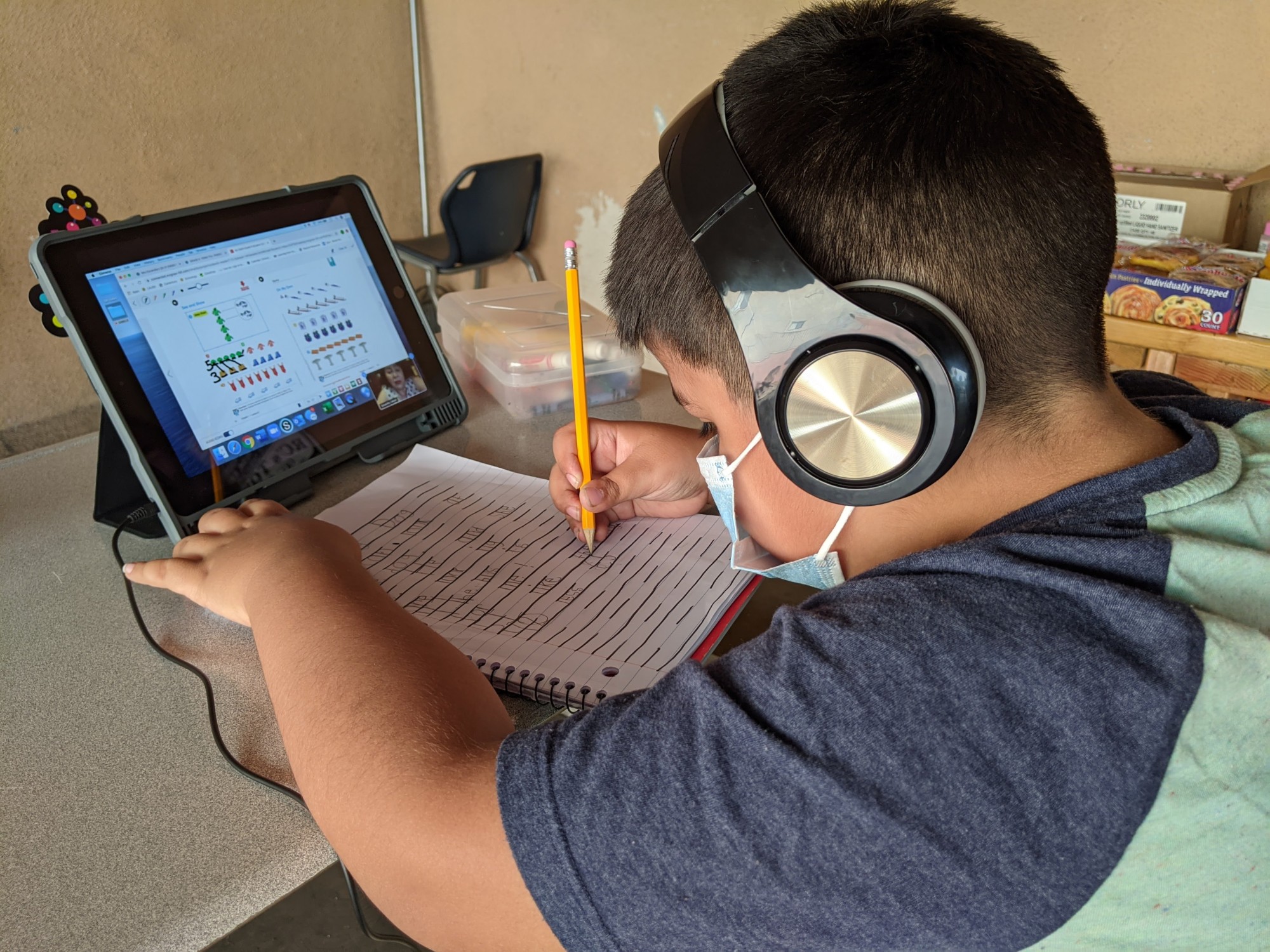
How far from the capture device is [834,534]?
69 centimetres

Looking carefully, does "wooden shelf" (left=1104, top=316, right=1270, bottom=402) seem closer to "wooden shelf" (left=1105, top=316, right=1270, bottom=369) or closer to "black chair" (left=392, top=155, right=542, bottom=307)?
"wooden shelf" (left=1105, top=316, right=1270, bottom=369)

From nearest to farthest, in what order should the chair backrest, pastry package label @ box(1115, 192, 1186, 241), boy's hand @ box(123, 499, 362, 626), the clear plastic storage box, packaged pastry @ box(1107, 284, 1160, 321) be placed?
boy's hand @ box(123, 499, 362, 626) → the clear plastic storage box → packaged pastry @ box(1107, 284, 1160, 321) → pastry package label @ box(1115, 192, 1186, 241) → the chair backrest

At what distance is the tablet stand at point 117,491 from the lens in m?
0.91

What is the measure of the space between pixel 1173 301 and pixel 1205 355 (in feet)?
0.40

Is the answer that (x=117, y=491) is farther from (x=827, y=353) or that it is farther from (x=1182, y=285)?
(x=1182, y=285)

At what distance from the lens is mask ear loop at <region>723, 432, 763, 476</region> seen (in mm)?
692

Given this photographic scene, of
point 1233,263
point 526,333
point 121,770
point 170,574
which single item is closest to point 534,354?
point 526,333

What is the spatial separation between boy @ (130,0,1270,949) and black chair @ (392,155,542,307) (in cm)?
213

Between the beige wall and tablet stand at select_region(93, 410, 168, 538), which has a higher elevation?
the beige wall

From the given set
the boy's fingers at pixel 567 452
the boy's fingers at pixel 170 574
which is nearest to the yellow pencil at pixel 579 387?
the boy's fingers at pixel 567 452

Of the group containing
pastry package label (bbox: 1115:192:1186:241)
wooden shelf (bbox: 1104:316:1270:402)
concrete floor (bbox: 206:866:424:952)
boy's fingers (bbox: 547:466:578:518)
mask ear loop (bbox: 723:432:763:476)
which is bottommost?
concrete floor (bbox: 206:866:424:952)

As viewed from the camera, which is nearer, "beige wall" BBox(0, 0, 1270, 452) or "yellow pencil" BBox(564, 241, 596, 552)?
"yellow pencil" BBox(564, 241, 596, 552)

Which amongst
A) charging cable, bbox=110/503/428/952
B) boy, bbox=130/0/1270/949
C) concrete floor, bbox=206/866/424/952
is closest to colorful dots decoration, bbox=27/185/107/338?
charging cable, bbox=110/503/428/952

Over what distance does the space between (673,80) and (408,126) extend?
43.1 inches
